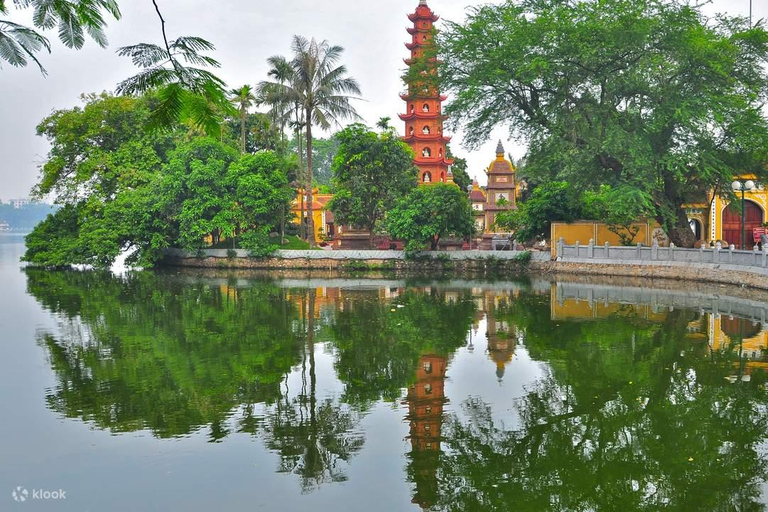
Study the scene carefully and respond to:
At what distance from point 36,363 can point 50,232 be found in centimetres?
2826

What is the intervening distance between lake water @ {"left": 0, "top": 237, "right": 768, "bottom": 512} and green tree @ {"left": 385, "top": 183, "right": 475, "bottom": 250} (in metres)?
13.8

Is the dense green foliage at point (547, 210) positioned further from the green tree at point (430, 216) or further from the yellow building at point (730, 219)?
the yellow building at point (730, 219)

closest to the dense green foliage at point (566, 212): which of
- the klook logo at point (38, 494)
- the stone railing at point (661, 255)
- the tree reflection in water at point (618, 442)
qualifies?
the stone railing at point (661, 255)

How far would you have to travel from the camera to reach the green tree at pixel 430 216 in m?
29.4

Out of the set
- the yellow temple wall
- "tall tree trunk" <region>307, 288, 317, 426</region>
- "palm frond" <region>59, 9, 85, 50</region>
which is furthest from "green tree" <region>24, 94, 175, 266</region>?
"palm frond" <region>59, 9, 85, 50</region>

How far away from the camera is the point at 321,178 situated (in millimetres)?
81375

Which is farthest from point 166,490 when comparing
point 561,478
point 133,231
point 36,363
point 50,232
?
point 50,232

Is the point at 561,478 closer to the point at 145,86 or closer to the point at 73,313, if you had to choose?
the point at 145,86

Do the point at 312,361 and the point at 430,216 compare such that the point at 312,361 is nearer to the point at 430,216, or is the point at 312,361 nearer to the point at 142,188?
the point at 430,216

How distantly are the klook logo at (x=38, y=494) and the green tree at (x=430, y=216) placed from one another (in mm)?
24143

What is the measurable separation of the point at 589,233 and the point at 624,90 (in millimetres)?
7040

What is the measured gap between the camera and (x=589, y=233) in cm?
2856

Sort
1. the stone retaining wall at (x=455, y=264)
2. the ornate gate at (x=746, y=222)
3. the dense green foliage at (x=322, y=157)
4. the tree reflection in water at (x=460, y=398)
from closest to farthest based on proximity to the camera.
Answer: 1. the tree reflection in water at (x=460, y=398)
2. the stone retaining wall at (x=455, y=264)
3. the ornate gate at (x=746, y=222)
4. the dense green foliage at (x=322, y=157)

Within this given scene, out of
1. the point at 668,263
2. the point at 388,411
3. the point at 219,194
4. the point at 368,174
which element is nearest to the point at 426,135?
the point at 368,174
